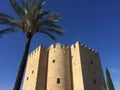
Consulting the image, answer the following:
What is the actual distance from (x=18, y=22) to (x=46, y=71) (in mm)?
12196

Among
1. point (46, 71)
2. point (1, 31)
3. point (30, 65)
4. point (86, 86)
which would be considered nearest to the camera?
point (1, 31)

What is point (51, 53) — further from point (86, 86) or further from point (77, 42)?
point (86, 86)

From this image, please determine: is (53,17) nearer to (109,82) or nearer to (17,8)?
(17,8)

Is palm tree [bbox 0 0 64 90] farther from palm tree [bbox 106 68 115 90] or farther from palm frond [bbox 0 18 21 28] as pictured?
palm tree [bbox 106 68 115 90]

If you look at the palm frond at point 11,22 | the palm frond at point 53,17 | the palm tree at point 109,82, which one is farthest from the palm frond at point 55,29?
the palm tree at point 109,82

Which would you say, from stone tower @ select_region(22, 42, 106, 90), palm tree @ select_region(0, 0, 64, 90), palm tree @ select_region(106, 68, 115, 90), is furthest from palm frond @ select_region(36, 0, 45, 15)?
palm tree @ select_region(106, 68, 115, 90)

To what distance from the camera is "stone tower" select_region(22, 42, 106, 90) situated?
73.4ft

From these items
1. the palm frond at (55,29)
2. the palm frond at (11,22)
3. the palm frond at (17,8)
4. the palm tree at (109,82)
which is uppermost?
the palm frond at (17,8)

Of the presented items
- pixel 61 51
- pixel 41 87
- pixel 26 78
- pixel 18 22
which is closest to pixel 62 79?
pixel 41 87

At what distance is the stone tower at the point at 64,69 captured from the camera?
22.4 meters

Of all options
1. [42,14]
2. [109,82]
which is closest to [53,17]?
[42,14]

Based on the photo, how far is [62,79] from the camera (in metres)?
23.0

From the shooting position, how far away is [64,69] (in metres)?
24.1

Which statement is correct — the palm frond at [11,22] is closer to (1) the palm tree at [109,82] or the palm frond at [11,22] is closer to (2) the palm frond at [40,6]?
(2) the palm frond at [40,6]
